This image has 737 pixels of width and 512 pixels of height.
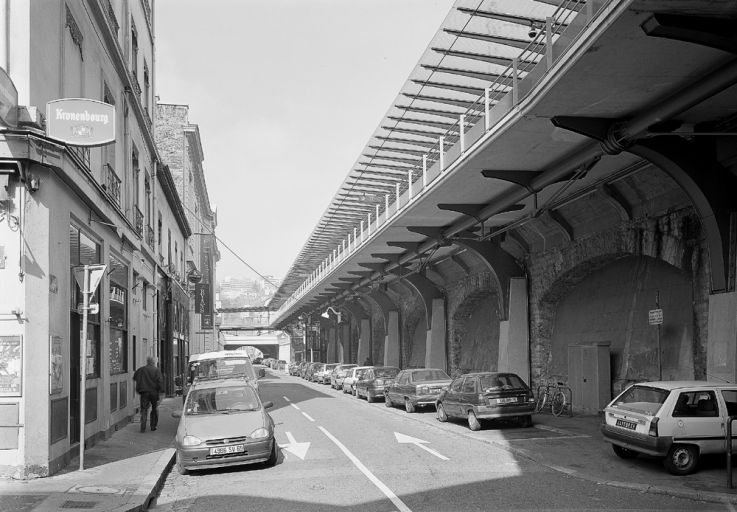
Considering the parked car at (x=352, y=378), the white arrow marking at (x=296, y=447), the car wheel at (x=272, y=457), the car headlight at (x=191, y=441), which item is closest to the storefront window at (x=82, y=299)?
the car headlight at (x=191, y=441)

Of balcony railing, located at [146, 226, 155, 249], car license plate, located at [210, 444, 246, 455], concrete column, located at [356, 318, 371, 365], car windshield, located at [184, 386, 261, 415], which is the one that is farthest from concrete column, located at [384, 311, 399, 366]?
car license plate, located at [210, 444, 246, 455]

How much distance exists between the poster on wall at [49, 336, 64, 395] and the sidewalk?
1.31 metres

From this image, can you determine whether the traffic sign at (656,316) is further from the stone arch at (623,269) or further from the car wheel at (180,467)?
the car wheel at (180,467)

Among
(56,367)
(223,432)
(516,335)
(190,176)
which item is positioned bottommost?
(223,432)

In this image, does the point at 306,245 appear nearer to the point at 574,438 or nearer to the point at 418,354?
the point at 418,354

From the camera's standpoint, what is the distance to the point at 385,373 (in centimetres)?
3181

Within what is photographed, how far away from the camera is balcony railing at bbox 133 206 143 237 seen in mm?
21859

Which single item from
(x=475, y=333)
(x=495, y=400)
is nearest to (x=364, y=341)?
(x=475, y=333)

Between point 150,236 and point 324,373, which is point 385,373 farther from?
point 324,373

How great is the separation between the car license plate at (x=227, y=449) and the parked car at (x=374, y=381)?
59.7 ft

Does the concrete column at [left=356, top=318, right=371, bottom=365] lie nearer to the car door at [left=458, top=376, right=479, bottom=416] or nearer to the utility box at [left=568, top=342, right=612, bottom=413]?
the utility box at [left=568, top=342, right=612, bottom=413]

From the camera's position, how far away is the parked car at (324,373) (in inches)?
1994

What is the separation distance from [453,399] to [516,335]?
5817mm

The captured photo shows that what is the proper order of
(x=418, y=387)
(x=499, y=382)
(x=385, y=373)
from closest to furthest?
1. (x=499, y=382)
2. (x=418, y=387)
3. (x=385, y=373)
